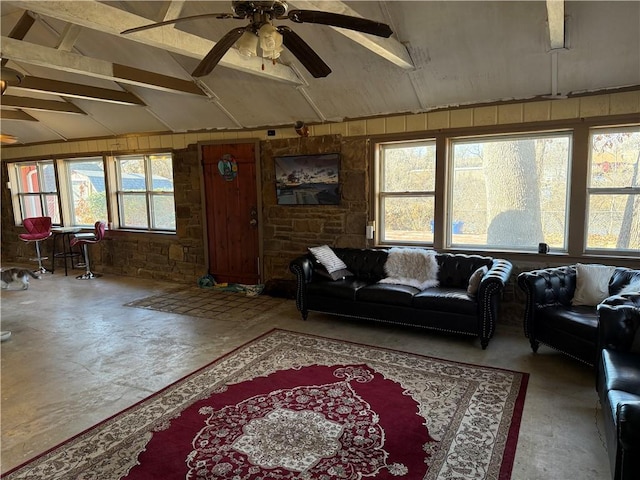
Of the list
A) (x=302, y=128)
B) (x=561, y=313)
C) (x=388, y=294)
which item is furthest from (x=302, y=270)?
(x=561, y=313)

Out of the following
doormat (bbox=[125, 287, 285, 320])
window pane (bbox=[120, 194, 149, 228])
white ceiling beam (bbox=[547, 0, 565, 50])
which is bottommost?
doormat (bbox=[125, 287, 285, 320])

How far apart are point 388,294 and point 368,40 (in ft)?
7.72

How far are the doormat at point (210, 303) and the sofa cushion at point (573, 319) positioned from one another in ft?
10.1

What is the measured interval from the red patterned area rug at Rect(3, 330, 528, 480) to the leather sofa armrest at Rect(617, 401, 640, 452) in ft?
2.22

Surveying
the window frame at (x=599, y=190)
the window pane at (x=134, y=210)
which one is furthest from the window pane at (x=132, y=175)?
the window frame at (x=599, y=190)

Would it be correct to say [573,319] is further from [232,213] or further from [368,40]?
[232,213]

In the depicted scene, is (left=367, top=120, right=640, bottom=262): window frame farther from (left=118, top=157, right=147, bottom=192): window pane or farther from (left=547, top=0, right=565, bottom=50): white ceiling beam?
(left=118, top=157, right=147, bottom=192): window pane

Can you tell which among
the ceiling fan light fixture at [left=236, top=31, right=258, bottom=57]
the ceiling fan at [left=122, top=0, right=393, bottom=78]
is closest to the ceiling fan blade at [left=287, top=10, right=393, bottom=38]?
the ceiling fan at [left=122, top=0, right=393, bottom=78]

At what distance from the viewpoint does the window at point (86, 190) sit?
7.51 meters

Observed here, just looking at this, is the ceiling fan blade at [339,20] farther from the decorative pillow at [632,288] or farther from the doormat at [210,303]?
the doormat at [210,303]

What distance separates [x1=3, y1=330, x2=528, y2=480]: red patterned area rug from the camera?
2.21m

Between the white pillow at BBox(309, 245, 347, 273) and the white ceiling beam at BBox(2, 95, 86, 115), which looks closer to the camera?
the white pillow at BBox(309, 245, 347, 273)

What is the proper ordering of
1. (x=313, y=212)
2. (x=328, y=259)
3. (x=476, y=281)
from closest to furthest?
1. (x=476, y=281)
2. (x=328, y=259)
3. (x=313, y=212)

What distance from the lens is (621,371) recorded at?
91.1 inches
